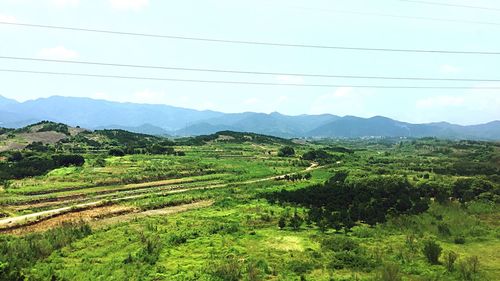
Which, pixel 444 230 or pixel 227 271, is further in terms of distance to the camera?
pixel 444 230

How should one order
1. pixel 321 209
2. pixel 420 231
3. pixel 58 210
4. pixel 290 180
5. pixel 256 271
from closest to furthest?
1. pixel 256 271
2. pixel 420 231
3. pixel 321 209
4. pixel 58 210
5. pixel 290 180

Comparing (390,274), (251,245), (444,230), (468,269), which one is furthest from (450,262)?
(251,245)

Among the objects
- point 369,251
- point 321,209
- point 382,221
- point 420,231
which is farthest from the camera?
point 321,209

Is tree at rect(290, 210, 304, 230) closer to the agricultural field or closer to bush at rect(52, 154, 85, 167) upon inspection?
the agricultural field

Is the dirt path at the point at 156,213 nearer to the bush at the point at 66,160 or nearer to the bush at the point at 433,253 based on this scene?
the bush at the point at 433,253

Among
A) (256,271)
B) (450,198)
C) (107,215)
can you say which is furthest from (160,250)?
(450,198)

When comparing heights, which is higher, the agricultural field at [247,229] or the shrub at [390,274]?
the shrub at [390,274]

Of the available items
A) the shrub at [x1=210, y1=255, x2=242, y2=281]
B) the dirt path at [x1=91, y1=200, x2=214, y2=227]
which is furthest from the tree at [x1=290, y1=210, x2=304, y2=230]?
the dirt path at [x1=91, y1=200, x2=214, y2=227]

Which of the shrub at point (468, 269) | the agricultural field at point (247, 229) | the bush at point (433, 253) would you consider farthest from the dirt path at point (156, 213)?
the shrub at point (468, 269)

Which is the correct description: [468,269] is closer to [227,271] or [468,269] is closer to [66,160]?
[227,271]

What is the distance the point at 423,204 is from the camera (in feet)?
173

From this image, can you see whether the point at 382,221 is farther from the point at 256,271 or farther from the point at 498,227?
the point at 256,271

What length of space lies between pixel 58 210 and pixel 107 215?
8.92m

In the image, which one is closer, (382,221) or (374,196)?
(382,221)
